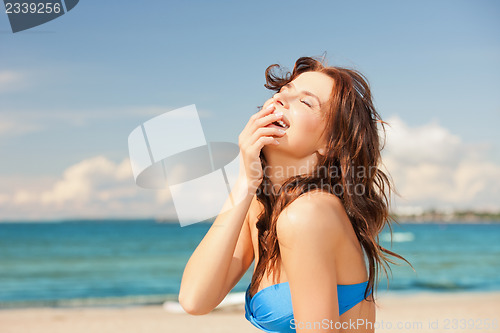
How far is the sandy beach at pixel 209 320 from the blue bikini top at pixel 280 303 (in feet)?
24.8

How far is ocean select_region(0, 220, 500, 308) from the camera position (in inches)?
725

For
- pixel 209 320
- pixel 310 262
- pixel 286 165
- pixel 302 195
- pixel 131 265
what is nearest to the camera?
pixel 310 262

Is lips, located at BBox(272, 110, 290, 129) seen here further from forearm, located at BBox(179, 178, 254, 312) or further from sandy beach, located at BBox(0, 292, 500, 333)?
sandy beach, located at BBox(0, 292, 500, 333)

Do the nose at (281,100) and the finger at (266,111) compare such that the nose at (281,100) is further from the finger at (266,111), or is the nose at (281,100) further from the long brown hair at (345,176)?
the long brown hair at (345,176)

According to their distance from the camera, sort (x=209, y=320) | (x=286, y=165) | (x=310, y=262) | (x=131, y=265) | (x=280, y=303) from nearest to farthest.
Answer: (x=310, y=262) < (x=280, y=303) < (x=286, y=165) < (x=209, y=320) < (x=131, y=265)

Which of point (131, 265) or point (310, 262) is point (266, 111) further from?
point (131, 265)

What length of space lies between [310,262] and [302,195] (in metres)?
0.25

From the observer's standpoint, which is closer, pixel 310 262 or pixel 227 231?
pixel 310 262

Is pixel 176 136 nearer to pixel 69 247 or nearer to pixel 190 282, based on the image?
pixel 190 282

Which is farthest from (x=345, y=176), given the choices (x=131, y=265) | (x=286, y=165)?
(x=131, y=265)

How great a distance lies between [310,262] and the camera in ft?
5.61

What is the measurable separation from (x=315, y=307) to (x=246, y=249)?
2.09 feet

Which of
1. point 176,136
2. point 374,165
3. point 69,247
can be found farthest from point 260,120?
point 69,247

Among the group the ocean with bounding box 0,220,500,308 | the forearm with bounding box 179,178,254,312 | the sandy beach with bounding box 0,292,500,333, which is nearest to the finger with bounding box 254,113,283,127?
the forearm with bounding box 179,178,254,312
